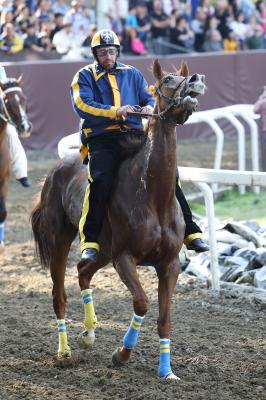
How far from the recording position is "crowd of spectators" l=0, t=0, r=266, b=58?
72.7 ft

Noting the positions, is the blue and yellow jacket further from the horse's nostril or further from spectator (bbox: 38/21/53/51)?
spectator (bbox: 38/21/53/51)

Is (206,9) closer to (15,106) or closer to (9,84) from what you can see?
(9,84)

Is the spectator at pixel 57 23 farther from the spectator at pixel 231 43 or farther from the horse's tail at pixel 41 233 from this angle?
the horse's tail at pixel 41 233

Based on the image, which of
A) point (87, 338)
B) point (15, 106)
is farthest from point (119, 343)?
point (15, 106)

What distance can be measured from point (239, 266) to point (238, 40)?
17.1 meters

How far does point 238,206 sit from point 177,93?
26.4 ft

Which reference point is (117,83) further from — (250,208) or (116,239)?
(250,208)

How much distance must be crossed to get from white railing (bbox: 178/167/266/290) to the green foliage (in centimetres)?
358

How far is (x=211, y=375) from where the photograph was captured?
670 centimetres

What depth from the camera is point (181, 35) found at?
84.0 feet

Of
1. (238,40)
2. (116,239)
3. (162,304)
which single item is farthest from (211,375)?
(238,40)

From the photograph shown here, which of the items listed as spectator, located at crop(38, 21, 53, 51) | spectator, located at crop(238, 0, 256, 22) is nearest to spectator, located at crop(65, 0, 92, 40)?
spectator, located at crop(38, 21, 53, 51)

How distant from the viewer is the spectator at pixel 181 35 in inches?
1008

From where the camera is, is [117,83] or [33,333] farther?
[33,333]
